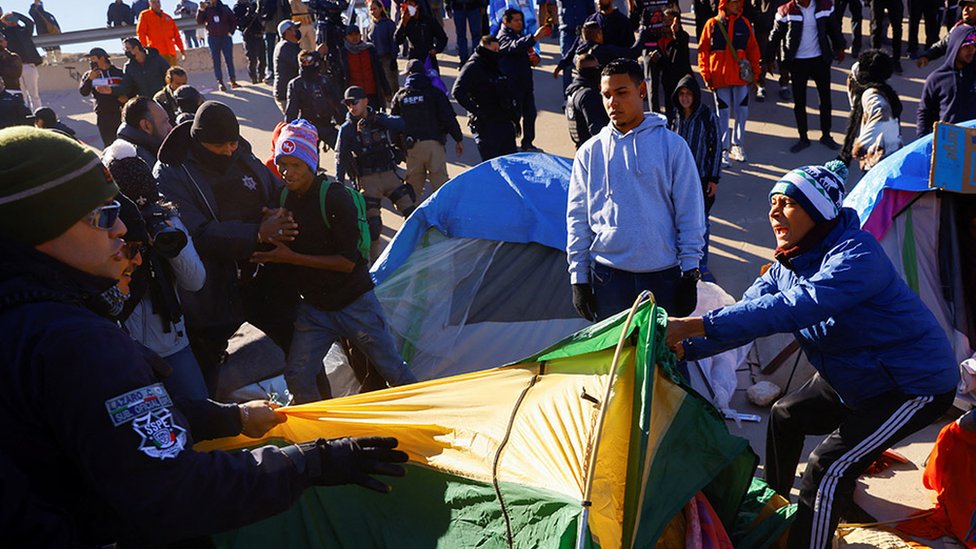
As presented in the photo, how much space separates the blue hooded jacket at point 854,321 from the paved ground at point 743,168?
3.87ft

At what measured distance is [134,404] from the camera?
194 centimetres

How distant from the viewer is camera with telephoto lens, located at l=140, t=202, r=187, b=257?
3.99 metres

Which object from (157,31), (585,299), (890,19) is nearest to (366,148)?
(585,299)

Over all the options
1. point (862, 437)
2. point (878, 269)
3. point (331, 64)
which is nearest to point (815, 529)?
point (862, 437)

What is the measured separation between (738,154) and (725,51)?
1.16 meters

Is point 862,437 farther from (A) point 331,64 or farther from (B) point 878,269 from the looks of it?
(A) point 331,64

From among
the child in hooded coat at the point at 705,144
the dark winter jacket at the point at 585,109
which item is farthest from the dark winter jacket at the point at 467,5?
the child in hooded coat at the point at 705,144

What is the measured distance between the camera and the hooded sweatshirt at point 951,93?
7.17 metres

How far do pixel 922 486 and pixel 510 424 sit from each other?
97.5 inches

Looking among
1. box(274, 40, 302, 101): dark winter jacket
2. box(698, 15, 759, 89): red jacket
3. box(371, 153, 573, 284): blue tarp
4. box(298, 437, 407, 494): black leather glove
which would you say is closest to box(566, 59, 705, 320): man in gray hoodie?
box(371, 153, 573, 284): blue tarp

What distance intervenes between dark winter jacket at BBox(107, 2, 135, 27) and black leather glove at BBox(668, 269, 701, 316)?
1497cm

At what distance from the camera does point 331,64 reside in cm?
1107

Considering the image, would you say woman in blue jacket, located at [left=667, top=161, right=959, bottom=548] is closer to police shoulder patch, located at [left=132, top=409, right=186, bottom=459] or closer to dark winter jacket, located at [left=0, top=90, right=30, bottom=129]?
police shoulder patch, located at [left=132, top=409, right=186, bottom=459]

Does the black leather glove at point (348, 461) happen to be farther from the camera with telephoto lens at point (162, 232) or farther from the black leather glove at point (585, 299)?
the black leather glove at point (585, 299)
